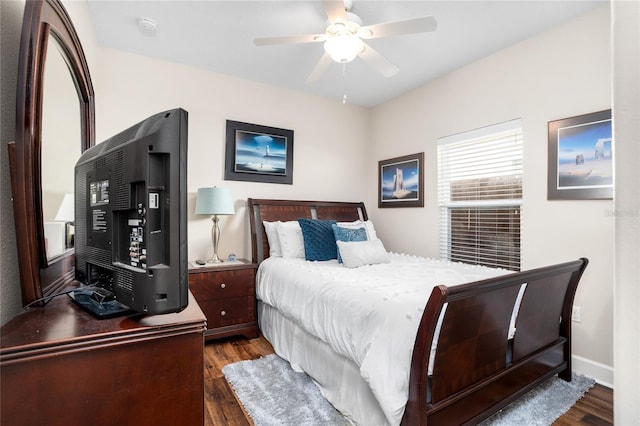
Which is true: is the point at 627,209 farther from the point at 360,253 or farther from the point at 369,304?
the point at 360,253

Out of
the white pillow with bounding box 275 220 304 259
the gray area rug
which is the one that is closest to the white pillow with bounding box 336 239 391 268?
the white pillow with bounding box 275 220 304 259

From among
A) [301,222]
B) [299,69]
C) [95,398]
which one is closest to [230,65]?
→ [299,69]

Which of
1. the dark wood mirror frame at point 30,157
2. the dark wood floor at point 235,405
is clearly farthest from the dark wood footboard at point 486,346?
the dark wood mirror frame at point 30,157

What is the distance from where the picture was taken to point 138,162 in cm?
91

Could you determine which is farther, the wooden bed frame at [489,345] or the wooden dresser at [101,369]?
the wooden bed frame at [489,345]

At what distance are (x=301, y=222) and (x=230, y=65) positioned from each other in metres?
1.81

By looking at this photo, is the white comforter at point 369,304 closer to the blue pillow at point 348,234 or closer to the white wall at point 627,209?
the blue pillow at point 348,234

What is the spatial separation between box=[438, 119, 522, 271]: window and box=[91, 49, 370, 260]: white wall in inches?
53.8

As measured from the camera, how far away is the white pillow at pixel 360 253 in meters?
2.85

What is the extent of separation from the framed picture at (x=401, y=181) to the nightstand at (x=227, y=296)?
78.2 inches

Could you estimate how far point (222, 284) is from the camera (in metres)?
3.00

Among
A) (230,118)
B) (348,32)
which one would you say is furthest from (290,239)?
(348,32)

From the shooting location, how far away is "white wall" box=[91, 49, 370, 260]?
119 inches

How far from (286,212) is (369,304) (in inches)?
83.0
